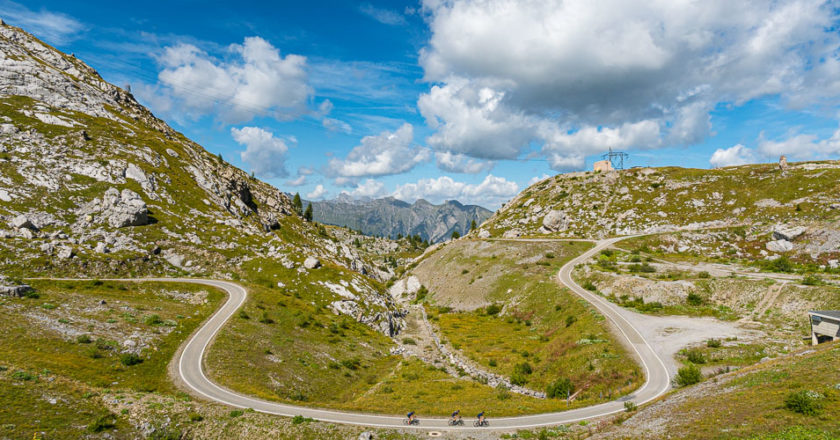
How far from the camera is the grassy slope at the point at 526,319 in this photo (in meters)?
47.8

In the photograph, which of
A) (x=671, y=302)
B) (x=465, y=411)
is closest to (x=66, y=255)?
(x=465, y=411)

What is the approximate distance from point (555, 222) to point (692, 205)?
2218 inches

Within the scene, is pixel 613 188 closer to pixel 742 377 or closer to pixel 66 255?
pixel 742 377

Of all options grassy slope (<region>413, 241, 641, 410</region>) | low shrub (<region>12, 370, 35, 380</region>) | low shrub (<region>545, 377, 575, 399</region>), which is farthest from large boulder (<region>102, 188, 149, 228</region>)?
low shrub (<region>545, 377, 575, 399</region>)

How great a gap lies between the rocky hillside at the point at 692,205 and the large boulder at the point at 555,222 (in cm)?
46

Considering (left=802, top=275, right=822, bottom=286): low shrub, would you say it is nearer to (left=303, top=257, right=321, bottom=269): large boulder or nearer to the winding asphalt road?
the winding asphalt road

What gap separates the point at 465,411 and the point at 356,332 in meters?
44.4

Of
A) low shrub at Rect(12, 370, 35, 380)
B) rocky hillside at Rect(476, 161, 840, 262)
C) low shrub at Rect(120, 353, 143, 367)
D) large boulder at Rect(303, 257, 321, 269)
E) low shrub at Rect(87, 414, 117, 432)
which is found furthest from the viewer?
rocky hillside at Rect(476, 161, 840, 262)

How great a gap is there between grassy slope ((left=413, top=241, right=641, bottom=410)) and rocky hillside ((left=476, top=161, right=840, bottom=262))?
37381mm

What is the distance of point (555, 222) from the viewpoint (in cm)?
16250

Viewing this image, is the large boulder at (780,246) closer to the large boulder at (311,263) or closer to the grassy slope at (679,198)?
the grassy slope at (679,198)

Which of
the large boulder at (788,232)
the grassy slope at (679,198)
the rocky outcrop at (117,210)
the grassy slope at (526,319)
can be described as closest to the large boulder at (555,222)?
the grassy slope at (679,198)

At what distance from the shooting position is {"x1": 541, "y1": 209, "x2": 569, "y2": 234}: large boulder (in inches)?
6329

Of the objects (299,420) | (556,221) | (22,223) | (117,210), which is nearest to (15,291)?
(22,223)
